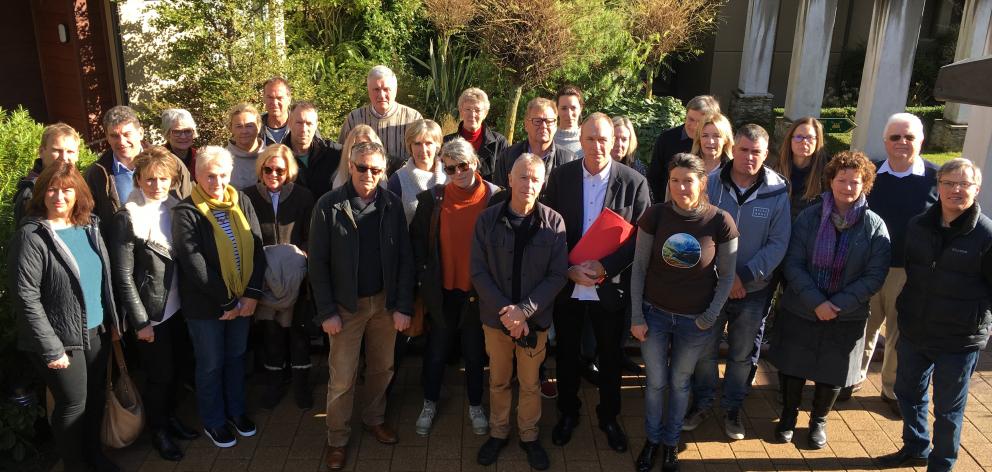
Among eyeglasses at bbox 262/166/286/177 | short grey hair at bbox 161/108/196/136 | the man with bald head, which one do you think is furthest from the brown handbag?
the man with bald head

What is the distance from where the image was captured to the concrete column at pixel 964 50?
40.5 ft

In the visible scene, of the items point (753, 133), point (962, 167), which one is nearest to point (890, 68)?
point (962, 167)

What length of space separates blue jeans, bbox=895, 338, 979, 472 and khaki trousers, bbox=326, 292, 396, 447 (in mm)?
2981

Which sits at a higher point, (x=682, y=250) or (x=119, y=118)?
(x=119, y=118)

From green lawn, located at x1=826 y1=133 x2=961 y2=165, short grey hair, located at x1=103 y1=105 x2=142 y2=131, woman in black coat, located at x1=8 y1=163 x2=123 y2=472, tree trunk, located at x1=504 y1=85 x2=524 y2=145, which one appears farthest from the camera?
green lawn, located at x1=826 y1=133 x2=961 y2=165

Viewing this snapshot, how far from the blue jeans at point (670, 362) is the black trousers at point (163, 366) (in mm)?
2727

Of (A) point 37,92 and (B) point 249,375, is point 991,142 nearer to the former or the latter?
(B) point 249,375

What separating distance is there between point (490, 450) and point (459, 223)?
134cm

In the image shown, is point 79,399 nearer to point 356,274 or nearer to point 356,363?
point 356,363

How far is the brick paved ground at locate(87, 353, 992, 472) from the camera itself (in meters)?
4.28

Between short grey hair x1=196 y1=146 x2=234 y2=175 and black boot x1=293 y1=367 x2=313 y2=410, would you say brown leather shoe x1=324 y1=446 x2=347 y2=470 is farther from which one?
short grey hair x1=196 y1=146 x2=234 y2=175

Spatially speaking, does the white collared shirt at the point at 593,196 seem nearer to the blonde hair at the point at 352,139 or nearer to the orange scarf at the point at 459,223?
the orange scarf at the point at 459,223

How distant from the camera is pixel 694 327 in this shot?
4023 mm

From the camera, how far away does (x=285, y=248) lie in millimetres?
4504
